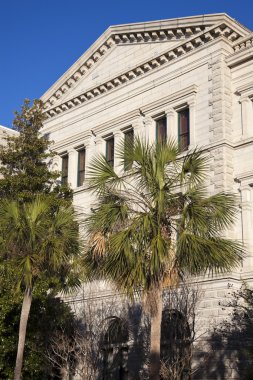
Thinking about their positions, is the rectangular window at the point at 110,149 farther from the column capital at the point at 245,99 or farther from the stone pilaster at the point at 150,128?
the column capital at the point at 245,99

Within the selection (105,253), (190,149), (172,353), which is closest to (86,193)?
(190,149)

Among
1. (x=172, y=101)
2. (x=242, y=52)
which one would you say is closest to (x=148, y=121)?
(x=172, y=101)

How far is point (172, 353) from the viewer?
21719 mm

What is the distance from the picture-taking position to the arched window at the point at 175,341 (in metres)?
20.8

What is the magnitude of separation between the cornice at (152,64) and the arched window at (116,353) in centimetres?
1288

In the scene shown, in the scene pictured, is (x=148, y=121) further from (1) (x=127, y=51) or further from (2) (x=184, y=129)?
(1) (x=127, y=51)

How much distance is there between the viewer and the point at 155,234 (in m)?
15.8

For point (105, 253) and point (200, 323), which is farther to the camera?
point (200, 323)

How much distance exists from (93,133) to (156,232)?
18642 mm

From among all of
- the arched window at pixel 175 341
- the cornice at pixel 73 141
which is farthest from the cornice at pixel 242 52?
the arched window at pixel 175 341

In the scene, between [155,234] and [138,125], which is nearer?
[155,234]

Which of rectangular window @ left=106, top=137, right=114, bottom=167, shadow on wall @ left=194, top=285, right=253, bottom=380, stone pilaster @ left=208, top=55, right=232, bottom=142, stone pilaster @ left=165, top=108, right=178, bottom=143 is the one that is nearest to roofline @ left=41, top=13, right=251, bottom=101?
stone pilaster @ left=208, top=55, right=232, bottom=142

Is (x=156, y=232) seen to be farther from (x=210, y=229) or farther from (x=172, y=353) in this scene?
(x=172, y=353)

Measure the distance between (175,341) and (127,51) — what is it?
17.3 m
